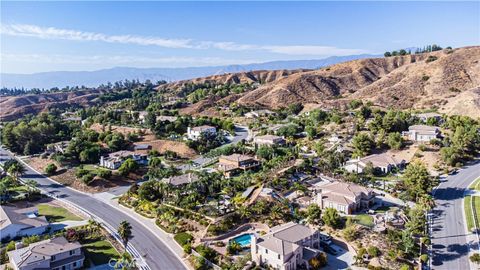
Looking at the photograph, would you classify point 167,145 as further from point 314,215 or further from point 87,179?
point 314,215

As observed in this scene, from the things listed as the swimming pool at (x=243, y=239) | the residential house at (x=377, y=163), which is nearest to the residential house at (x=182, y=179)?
the swimming pool at (x=243, y=239)

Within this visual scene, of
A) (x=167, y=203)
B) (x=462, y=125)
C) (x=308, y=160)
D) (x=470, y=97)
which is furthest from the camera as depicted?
(x=470, y=97)

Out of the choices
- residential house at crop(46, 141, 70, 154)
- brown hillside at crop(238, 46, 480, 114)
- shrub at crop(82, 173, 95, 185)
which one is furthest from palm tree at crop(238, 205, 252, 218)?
brown hillside at crop(238, 46, 480, 114)

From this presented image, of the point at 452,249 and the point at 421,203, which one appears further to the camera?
the point at 421,203

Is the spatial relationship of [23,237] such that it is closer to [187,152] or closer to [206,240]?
[206,240]

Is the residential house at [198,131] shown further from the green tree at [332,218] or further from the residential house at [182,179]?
the green tree at [332,218]

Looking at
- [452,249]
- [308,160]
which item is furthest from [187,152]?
[452,249]
